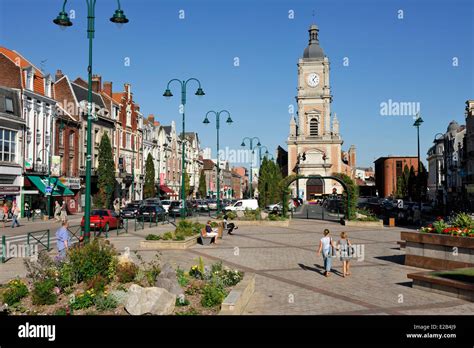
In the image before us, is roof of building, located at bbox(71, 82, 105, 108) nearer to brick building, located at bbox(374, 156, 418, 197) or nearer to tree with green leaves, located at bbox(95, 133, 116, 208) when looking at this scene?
tree with green leaves, located at bbox(95, 133, 116, 208)

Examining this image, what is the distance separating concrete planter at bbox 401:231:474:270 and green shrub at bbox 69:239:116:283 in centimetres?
1010

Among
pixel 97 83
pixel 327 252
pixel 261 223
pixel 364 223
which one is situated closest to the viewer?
pixel 327 252

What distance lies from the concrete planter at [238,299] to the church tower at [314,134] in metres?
83.0

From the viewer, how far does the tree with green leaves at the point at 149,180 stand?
6700 cm

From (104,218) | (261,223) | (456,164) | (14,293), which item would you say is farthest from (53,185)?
(456,164)

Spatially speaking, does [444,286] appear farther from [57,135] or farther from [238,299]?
[57,135]

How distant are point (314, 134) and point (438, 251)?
83.0m

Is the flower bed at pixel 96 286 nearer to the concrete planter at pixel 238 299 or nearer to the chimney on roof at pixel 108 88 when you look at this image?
the concrete planter at pixel 238 299

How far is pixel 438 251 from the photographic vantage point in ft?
48.4

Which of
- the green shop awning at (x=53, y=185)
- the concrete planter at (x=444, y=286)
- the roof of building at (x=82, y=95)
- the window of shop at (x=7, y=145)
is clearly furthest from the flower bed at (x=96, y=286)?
the roof of building at (x=82, y=95)

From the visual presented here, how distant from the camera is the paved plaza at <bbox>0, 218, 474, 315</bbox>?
10.2 metres

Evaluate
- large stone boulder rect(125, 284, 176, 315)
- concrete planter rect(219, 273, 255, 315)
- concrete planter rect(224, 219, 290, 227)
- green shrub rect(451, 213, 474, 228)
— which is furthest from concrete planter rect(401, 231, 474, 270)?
concrete planter rect(224, 219, 290, 227)
